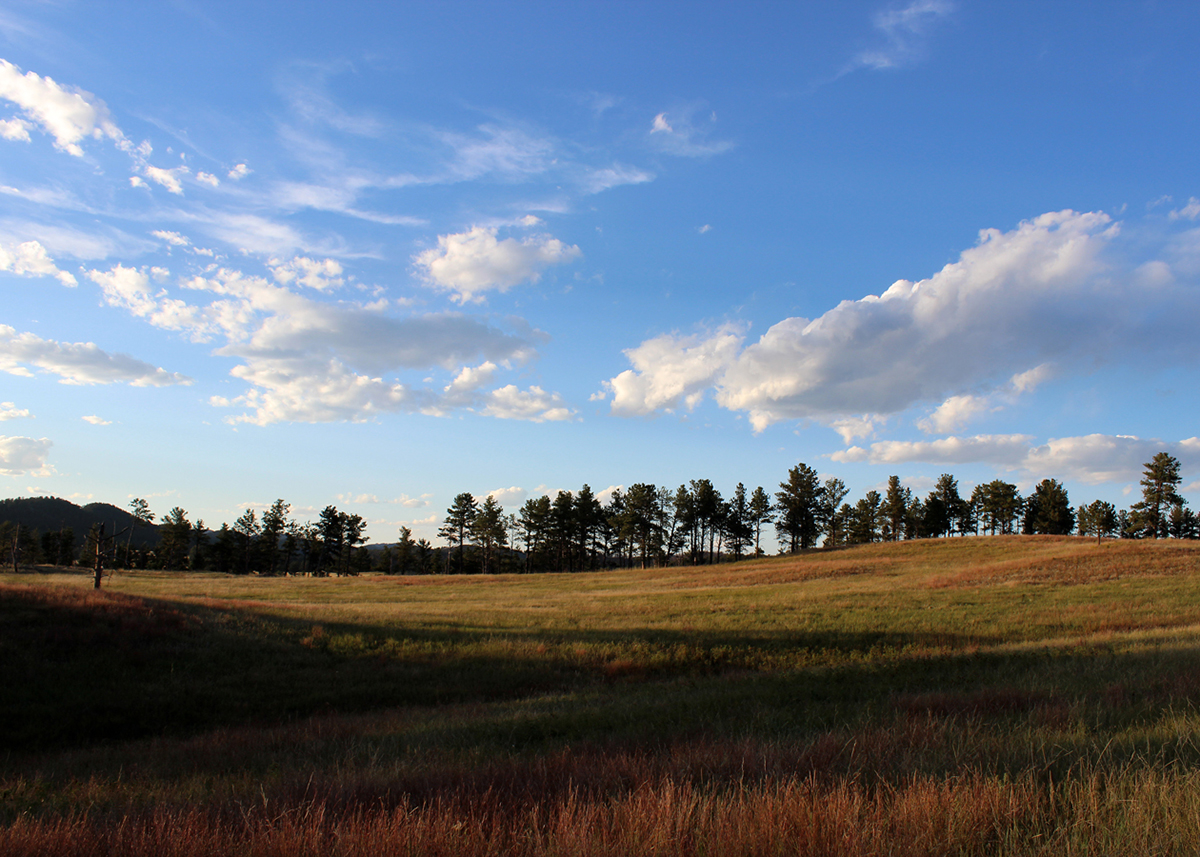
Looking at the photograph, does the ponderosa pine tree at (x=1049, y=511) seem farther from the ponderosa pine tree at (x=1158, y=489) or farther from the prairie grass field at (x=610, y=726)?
the prairie grass field at (x=610, y=726)

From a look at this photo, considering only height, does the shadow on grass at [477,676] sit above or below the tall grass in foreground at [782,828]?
below

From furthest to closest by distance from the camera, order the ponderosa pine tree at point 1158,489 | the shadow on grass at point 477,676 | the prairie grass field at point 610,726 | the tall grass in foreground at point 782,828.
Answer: the ponderosa pine tree at point 1158,489 < the shadow on grass at point 477,676 < the prairie grass field at point 610,726 < the tall grass in foreground at point 782,828

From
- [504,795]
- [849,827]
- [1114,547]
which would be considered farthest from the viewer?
[1114,547]

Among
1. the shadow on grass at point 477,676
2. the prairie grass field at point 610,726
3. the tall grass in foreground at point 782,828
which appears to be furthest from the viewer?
the shadow on grass at point 477,676

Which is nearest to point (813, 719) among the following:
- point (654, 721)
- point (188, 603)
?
point (654, 721)

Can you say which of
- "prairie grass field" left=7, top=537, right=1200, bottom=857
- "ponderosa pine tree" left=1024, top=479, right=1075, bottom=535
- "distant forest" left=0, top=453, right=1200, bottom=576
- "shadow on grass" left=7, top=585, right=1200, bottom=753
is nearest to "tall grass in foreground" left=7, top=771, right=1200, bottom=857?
"prairie grass field" left=7, top=537, right=1200, bottom=857

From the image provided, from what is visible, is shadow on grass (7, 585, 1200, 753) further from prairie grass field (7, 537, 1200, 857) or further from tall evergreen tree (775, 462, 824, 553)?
tall evergreen tree (775, 462, 824, 553)

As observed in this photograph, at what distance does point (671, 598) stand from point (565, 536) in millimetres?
63749

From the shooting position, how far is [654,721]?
9.55m

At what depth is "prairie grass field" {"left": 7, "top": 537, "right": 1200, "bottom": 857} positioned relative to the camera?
12.6 feet

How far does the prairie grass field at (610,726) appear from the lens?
3.85m

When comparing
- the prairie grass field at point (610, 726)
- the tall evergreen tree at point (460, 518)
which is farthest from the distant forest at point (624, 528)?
the prairie grass field at point (610, 726)

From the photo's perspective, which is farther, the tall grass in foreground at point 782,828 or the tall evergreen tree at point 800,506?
the tall evergreen tree at point 800,506

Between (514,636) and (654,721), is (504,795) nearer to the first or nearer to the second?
(654,721)
